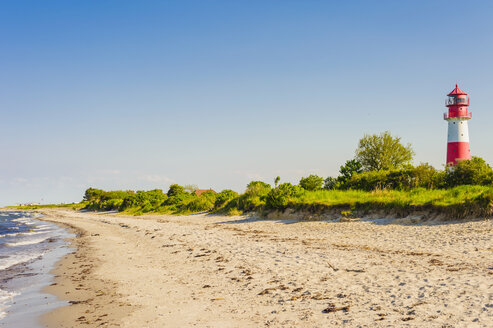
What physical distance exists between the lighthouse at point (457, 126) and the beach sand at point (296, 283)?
31.0 m

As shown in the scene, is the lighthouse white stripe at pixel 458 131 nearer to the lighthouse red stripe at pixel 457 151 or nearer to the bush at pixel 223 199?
the lighthouse red stripe at pixel 457 151

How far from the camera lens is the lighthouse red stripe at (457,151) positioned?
42.1 meters

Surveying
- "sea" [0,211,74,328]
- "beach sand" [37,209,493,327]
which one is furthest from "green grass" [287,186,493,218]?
"sea" [0,211,74,328]

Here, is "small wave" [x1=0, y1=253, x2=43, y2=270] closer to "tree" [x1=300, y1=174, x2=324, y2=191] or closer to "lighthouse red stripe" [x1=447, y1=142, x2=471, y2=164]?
"tree" [x1=300, y1=174, x2=324, y2=191]

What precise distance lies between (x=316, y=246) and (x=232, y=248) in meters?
3.47

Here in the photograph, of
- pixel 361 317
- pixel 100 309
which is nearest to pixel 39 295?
pixel 100 309

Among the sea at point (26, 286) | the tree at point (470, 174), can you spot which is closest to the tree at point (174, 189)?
the sea at point (26, 286)

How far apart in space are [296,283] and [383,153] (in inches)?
1776

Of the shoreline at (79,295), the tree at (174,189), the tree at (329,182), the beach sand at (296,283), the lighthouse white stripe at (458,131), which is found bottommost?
the shoreline at (79,295)

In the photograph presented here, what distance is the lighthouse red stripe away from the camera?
42.1 meters

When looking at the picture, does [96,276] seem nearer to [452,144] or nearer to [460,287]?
[460,287]

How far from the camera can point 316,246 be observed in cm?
1406

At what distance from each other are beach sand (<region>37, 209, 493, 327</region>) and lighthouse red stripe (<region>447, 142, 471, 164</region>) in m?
30.3

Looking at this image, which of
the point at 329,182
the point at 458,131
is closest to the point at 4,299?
the point at 329,182
